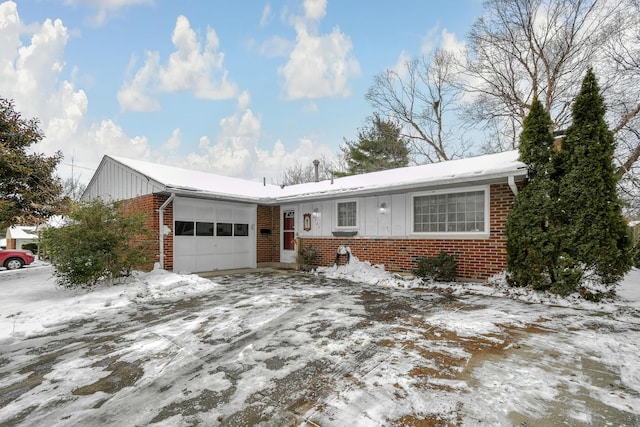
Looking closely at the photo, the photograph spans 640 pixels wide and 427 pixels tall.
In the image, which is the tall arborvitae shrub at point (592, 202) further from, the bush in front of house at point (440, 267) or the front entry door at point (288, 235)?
the front entry door at point (288, 235)

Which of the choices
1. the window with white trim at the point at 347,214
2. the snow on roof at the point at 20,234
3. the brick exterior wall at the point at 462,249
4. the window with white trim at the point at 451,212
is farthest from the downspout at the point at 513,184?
the snow on roof at the point at 20,234

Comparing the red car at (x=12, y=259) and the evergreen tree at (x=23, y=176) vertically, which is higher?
the evergreen tree at (x=23, y=176)

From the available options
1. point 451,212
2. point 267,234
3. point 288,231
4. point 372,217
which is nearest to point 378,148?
point 288,231

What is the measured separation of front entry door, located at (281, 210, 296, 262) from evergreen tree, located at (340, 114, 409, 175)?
36.7ft

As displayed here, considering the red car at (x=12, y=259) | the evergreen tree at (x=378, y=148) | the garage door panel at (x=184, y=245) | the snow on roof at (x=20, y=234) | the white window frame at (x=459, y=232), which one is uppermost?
the evergreen tree at (x=378, y=148)

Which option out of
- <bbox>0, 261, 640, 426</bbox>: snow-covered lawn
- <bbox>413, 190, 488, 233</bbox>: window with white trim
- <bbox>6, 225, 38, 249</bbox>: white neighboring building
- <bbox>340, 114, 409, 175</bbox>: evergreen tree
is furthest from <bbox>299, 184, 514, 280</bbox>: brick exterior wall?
<bbox>6, 225, 38, 249</bbox>: white neighboring building

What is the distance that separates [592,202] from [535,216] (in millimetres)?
863

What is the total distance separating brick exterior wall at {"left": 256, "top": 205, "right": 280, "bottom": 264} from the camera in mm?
11523

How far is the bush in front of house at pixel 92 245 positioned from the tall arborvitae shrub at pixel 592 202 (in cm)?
919

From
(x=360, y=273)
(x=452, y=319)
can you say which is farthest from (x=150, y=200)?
(x=452, y=319)

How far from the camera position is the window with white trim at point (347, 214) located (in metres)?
9.62

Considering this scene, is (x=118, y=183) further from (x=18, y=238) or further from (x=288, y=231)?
(x=18, y=238)

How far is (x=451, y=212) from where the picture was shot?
25.5 ft

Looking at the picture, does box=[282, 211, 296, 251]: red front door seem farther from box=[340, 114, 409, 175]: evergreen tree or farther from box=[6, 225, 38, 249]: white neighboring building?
box=[6, 225, 38, 249]: white neighboring building
